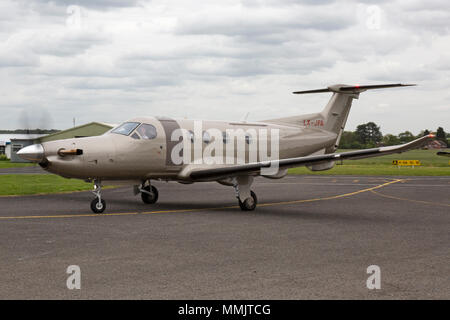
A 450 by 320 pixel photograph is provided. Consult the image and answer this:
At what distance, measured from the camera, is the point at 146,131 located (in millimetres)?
16625

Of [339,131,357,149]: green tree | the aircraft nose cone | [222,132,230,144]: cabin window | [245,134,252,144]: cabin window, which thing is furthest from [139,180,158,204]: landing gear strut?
[339,131,357,149]: green tree

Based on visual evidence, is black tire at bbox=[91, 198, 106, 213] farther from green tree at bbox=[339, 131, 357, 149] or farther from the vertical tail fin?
green tree at bbox=[339, 131, 357, 149]

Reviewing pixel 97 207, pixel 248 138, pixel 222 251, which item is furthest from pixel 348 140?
pixel 222 251

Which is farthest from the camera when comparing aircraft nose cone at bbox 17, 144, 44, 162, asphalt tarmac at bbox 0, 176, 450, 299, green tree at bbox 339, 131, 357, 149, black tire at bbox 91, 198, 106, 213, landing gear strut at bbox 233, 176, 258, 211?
green tree at bbox 339, 131, 357, 149

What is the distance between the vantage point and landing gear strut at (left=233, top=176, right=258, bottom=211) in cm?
1673

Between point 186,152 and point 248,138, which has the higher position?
point 248,138

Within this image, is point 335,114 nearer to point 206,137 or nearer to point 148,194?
point 206,137

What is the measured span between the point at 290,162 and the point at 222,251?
714 centimetres

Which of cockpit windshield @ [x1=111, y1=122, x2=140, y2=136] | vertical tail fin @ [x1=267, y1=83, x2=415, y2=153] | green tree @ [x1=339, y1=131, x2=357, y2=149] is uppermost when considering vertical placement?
green tree @ [x1=339, y1=131, x2=357, y2=149]

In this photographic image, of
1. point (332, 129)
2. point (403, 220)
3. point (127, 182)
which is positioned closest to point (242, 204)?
point (127, 182)

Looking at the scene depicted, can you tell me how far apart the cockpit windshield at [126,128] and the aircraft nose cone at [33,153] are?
2.62m
